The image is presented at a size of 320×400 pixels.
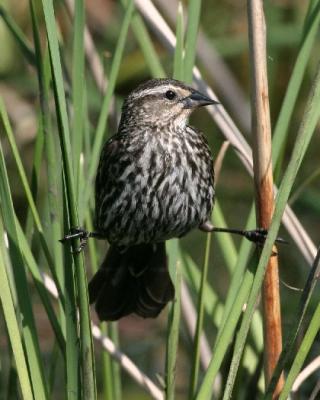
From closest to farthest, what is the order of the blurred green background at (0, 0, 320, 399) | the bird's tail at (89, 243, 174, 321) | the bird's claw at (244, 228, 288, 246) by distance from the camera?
the bird's claw at (244, 228, 288, 246) → the bird's tail at (89, 243, 174, 321) → the blurred green background at (0, 0, 320, 399)

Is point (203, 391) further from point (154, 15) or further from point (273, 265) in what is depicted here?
point (154, 15)

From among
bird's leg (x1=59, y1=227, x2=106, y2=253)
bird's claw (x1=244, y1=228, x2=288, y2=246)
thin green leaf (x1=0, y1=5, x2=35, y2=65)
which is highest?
thin green leaf (x1=0, y1=5, x2=35, y2=65)

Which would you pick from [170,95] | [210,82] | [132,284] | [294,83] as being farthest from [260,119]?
[210,82]

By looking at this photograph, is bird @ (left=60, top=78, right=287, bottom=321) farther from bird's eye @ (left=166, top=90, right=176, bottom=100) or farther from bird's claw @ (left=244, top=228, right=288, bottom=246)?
bird's claw @ (left=244, top=228, right=288, bottom=246)

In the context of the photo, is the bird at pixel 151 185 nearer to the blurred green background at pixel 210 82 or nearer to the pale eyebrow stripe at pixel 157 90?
the pale eyebrow stripe at pixel 157 90

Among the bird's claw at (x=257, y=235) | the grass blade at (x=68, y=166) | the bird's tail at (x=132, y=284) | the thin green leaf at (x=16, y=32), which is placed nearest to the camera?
the grass blade at (x=68, y=166)

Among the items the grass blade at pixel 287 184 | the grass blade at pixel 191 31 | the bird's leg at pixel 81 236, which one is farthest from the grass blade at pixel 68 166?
the grass blade at pixel 191 31

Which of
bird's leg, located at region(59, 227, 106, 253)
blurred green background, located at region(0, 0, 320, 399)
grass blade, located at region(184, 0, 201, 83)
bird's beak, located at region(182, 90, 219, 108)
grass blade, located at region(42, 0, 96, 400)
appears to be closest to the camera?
grass blade, located at region(42, 0, 96, 400)

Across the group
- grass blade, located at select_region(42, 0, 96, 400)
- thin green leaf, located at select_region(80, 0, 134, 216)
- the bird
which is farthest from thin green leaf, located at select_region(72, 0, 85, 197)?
the bird
